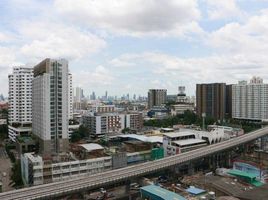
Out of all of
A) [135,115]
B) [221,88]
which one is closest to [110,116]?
[135,115]

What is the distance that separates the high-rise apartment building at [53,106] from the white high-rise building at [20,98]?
11415 mm

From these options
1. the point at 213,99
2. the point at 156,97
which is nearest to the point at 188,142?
the point at 213,99

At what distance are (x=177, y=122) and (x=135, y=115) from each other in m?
7.67

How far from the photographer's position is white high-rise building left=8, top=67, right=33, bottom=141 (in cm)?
3991

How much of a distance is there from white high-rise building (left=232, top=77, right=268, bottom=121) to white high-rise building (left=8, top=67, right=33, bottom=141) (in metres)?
35.8

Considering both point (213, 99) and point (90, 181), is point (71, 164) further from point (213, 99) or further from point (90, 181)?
point (213, 99)

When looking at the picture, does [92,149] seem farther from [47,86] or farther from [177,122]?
[177,122]

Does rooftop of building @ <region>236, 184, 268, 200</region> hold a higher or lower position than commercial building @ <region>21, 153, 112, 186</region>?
higher

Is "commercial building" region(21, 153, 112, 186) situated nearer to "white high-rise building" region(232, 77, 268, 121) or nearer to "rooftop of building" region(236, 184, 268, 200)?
"rooftop of building" region(236, 184, 268, 200)

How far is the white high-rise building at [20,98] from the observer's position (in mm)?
39906

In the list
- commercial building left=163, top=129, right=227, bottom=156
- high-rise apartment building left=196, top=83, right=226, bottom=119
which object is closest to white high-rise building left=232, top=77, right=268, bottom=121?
high-rise apartment building left=196, top=83, right=226, bottom=119

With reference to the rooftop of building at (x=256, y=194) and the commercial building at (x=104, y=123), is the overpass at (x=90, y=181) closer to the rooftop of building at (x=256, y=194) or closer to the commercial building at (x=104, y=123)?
the rooftop of building at (x=256, y=194)

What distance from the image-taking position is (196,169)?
1002 inches

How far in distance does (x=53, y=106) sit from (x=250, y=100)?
121 feet
